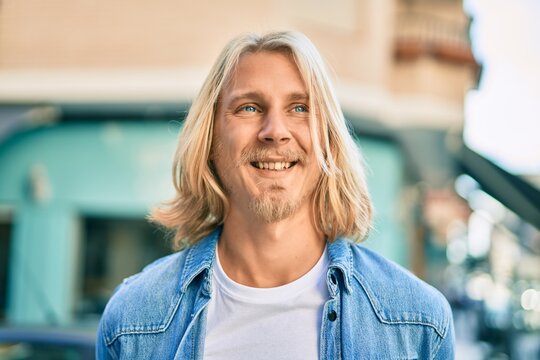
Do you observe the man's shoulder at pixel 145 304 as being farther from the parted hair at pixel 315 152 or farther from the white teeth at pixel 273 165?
the white teeth at pixel 273 165

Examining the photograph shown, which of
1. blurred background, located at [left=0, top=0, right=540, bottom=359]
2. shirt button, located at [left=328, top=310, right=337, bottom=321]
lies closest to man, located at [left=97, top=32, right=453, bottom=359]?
shirt button, located at [left=328, top=310, right=337, bottom=321]

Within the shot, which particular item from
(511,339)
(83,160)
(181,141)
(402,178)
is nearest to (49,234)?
(83,160)

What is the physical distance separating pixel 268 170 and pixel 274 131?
0.42ft

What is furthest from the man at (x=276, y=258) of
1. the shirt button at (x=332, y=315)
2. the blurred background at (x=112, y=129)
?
the blurred background at (x=112, y=129)

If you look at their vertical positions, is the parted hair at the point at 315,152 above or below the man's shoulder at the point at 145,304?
above

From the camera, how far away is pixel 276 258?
2.15 m

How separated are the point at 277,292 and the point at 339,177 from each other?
1.50 ft

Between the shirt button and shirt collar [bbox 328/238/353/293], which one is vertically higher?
shirt collar [bbox 328/238/353/293]

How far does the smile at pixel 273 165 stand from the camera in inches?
83.0

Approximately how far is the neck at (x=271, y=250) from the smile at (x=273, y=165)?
0.16 m

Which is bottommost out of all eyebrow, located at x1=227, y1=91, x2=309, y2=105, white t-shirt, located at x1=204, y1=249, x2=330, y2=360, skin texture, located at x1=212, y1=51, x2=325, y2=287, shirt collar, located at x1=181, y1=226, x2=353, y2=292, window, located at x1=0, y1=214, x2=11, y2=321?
window, located at x1=0, y1=214, x2=11, y2=321

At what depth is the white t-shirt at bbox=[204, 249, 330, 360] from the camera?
1.97 m

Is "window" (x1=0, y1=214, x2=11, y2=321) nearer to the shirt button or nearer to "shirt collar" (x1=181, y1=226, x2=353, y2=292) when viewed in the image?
"shirt collar" (x1=181, y1=226, x2=353, y2=292)

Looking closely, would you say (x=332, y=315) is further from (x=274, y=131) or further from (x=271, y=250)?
(x=274, y=131)
